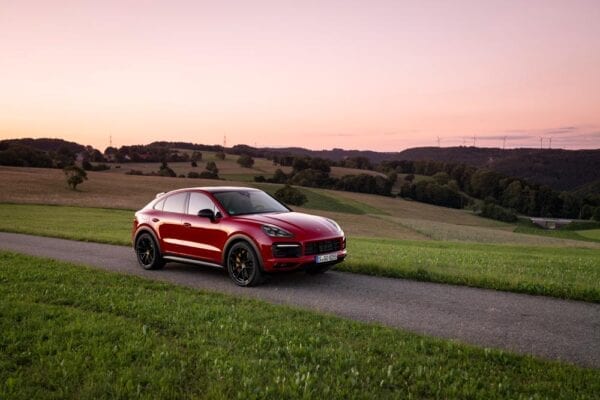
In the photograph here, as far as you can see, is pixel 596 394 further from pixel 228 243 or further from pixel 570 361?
pixel 228 243

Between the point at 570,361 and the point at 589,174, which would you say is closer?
the point at 570,361

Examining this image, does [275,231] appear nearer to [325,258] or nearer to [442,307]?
[325,258]

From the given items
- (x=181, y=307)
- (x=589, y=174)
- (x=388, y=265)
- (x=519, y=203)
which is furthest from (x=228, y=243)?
(x=589, y=174)

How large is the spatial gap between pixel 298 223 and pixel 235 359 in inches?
193

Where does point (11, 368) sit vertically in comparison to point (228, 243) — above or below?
below

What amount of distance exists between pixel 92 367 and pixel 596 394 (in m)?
5.05

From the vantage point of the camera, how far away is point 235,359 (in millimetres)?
5566

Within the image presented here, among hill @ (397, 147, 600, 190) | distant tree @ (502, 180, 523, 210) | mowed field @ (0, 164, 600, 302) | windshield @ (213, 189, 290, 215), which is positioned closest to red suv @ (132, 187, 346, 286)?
windshield @ (213, 189, 290, 215)

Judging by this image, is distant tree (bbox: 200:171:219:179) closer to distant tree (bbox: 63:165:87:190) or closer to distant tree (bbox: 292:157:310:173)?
distant tree (bbox: 292:157:310:173)

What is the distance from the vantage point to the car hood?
10031 mm

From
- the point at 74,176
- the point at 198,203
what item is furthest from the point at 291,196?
the point at 198,203

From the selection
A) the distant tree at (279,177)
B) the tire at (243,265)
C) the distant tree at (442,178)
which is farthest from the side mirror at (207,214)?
the distant tree at (442,178)

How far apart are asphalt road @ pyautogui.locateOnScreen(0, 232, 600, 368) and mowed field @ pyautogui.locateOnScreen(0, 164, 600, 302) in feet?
2.62

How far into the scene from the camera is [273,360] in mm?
5578
